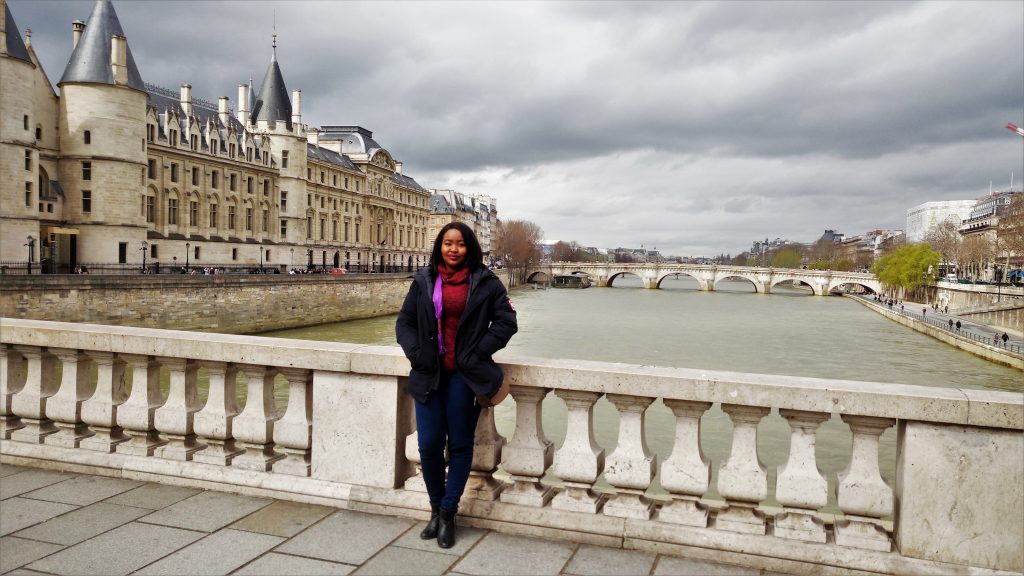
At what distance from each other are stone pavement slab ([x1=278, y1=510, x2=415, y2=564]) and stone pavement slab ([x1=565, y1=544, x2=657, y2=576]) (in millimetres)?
953

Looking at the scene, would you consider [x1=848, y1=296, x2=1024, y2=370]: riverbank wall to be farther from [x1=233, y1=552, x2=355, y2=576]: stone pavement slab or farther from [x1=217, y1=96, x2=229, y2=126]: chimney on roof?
[x1=217, y1=96, x2=229, y2=126]: chimney on roof

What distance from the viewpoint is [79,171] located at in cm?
3522

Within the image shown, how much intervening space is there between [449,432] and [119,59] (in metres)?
39.4

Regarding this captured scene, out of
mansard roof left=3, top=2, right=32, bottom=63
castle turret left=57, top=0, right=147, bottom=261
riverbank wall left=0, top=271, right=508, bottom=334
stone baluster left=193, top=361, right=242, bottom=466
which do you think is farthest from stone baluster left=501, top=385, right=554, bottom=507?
castle turret left=57, top=0, right=147, bottom=261

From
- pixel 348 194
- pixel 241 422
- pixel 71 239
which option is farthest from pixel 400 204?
pixel 241 422

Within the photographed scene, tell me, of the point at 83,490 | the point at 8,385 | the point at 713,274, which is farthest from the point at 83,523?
the point at 713,274

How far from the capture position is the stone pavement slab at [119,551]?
310 centimetres

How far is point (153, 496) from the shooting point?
159 inches

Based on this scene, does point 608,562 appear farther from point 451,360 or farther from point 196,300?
point 196,300

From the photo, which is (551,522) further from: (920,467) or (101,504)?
(101,504)

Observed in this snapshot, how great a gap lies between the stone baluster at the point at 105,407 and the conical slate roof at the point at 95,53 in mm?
36826

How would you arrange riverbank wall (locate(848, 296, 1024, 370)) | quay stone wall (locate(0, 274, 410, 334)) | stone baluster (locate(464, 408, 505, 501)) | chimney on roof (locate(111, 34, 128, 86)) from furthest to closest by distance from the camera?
chimney on roof (locate(111, 34, 128, 86)), riverbank wall (locate(848, 296, 1024, 370)), quay stone wall (locate(0, 274, 410, 334)), stone baluster (locate(464, 408, 505, 501))

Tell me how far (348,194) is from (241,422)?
6672 centimetres

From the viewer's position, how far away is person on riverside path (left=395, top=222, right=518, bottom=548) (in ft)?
11.5
